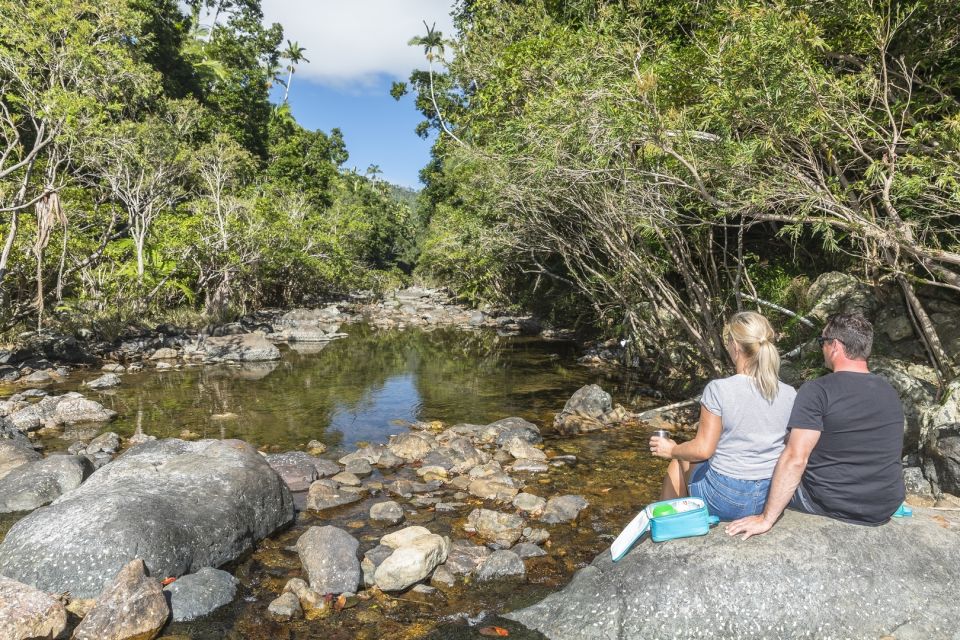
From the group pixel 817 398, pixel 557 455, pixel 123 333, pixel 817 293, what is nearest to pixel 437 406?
pixel 557 455

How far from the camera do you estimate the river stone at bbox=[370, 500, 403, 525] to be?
670 centimetres

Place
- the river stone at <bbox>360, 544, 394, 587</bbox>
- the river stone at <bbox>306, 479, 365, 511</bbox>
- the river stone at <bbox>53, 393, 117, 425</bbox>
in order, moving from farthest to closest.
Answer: the river stone at <bbox>53, 393, 117, 425</bbox>, the river stone at <bbox>306, 479, 365, 511</bbox>, the river stone at <bbox>360, 544, 394, 587</bbox>

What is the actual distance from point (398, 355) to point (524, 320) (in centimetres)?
947

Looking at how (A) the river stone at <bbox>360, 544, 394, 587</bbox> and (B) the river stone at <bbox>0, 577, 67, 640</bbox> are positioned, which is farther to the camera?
(A) the river stone at <bbox>360, 544, 394, 587</bbox>

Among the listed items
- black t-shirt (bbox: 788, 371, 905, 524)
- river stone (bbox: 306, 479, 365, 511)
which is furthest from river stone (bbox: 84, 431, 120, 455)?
black t-shirt (bbox: 788, 371, 905, 524)

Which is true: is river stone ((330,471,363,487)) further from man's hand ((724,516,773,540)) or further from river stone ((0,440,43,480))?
man's hand ((724,516,773,540))

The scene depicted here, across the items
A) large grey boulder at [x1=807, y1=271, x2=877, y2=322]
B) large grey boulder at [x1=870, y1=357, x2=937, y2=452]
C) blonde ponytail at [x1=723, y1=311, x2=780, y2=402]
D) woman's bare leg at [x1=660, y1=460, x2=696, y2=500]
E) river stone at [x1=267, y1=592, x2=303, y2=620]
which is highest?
large grey boulder at [x1=807, y1=271, x2=877, y2=322]

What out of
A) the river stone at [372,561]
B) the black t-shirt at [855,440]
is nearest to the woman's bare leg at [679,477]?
the black t-shirt at [855,440]

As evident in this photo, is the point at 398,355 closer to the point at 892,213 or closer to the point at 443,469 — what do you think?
the point at 443,469

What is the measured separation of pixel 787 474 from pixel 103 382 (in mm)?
15342

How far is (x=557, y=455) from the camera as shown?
365 inches

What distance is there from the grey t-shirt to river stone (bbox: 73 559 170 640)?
4444 millimetres

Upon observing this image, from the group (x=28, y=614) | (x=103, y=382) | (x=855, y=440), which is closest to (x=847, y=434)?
(x=855, y=440)

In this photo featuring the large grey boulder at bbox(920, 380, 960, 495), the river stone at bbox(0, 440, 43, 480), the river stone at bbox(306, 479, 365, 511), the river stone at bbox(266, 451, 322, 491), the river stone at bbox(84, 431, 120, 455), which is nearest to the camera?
the large grey boulder at bbox(920, 380, 960, 495)
